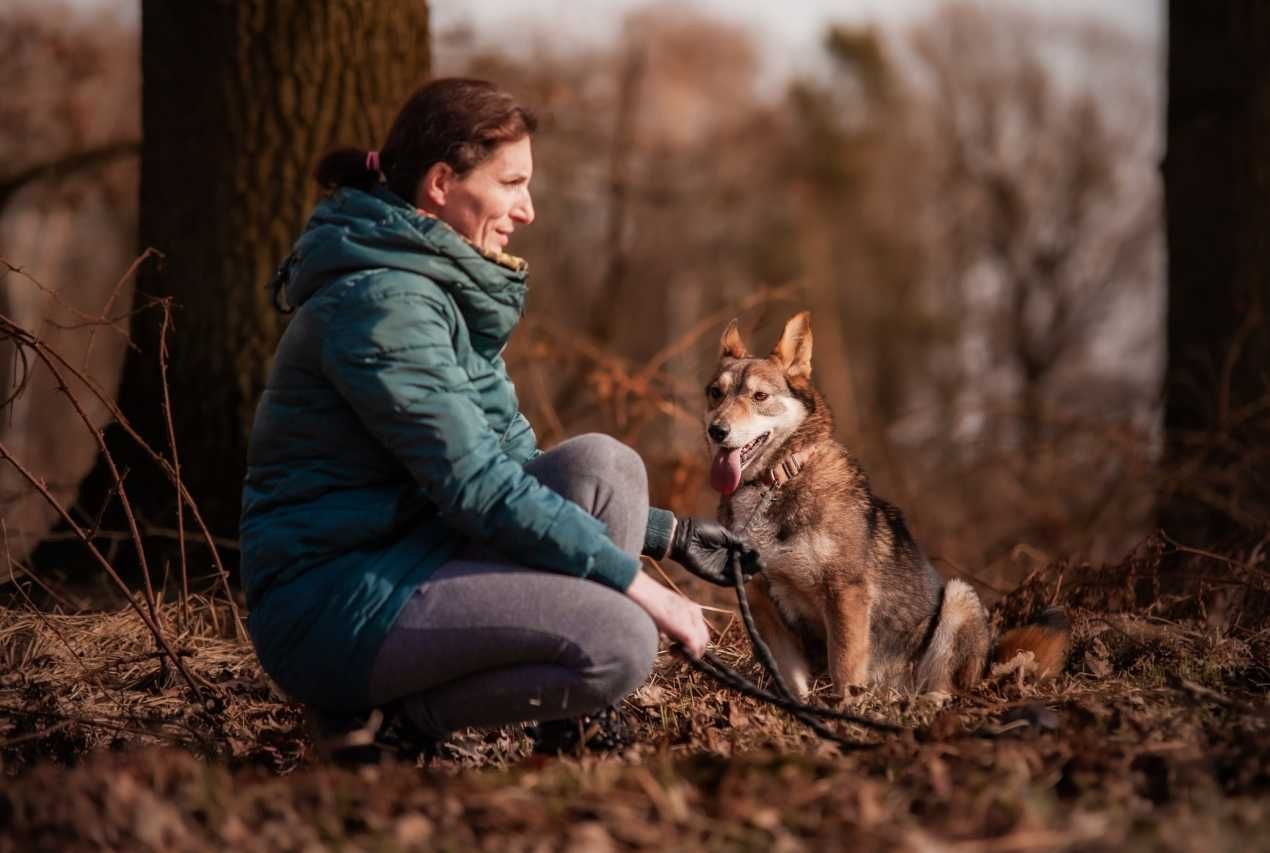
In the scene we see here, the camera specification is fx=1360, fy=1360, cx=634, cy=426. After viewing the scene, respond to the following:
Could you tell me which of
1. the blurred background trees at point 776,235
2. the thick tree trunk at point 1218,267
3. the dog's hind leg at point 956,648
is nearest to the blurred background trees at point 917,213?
the blurred background trees at point 776,235

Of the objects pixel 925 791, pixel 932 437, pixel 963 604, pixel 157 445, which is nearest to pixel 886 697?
pixel 963 604

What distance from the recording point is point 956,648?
536cm

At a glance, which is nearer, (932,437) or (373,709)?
(373,709)

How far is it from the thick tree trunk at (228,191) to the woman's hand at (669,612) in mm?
2952

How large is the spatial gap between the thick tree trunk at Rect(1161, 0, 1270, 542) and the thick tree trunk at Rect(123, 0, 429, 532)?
16.1 ft

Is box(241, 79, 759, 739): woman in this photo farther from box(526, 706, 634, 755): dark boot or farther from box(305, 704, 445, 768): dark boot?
box(526, 706, 634, 755): dark boot

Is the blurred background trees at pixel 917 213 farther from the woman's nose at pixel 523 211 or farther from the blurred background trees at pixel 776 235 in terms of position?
the woman's nose at pixel 523 211

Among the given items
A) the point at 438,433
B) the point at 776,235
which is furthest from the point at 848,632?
the point at 776,235

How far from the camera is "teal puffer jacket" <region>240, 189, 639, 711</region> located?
360cm

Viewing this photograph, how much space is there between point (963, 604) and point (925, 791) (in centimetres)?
230

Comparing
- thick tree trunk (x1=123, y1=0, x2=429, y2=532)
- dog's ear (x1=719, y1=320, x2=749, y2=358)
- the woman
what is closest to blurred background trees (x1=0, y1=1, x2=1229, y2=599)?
thick tree trunk (x1=123, y1=0, x2=429, y2=532)

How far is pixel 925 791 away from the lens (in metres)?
3.24

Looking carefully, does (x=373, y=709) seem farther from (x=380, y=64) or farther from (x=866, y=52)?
(x=866, y=52)

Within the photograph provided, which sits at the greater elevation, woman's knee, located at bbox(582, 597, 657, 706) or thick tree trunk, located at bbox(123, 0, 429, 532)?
thick tree trunk, located at bbox(123, 0, 429, 532)
